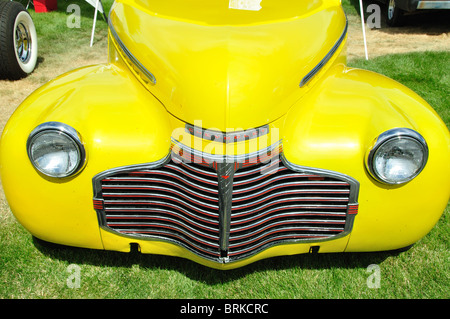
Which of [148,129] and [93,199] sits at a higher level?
[148,129]

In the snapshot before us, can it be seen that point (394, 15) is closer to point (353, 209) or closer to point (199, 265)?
point (353, 209)

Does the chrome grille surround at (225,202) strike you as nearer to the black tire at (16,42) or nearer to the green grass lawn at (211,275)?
the green grass lawn at (211,275)

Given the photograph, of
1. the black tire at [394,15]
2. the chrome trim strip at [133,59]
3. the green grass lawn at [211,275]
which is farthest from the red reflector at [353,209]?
the black tire at [394,15]

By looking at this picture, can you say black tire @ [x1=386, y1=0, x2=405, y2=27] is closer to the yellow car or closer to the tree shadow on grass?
the yellow car

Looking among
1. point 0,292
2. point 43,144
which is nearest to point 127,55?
point 43,144

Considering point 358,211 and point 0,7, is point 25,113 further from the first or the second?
point 0,7

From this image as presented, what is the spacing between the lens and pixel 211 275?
256cm

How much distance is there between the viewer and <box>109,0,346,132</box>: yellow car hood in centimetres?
209

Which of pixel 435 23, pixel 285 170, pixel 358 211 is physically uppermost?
pixel 285 170

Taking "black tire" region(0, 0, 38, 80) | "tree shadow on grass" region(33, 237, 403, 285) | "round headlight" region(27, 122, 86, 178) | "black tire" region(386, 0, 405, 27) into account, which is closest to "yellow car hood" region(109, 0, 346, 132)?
"round headlight" region(27, 122, 86, 178)

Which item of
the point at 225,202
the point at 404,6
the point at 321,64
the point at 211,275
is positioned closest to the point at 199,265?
the point at 211,275

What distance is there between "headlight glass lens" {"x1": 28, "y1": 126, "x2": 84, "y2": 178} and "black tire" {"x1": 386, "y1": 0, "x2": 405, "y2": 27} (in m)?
6.63
